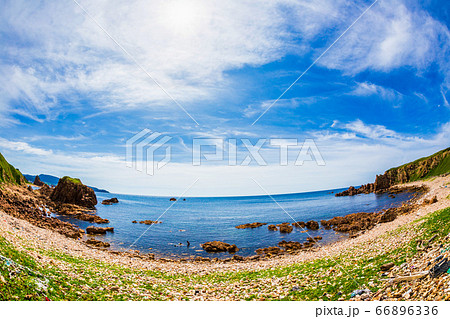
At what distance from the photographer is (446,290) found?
6.36m

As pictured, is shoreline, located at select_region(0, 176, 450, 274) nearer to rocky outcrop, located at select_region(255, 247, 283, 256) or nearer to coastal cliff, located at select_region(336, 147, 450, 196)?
rocky outcrop, located at select_region(255, 247, 283, 256)

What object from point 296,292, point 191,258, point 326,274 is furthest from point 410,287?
point 191,258

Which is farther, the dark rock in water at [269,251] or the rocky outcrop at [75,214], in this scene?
the rocky outcrop at [75,214]

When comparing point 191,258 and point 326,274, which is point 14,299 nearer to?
point 326,274

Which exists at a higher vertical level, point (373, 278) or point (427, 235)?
point (427, 235)

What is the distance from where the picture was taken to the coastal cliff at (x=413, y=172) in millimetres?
122306

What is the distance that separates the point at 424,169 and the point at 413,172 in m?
10.9

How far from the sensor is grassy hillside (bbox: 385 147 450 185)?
12031cm

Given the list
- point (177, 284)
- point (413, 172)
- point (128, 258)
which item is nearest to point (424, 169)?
point (413, 172)

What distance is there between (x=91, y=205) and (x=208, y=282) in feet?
301

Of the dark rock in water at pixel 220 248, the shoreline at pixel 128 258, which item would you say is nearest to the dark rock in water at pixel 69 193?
the shoreline at pixel 128 258

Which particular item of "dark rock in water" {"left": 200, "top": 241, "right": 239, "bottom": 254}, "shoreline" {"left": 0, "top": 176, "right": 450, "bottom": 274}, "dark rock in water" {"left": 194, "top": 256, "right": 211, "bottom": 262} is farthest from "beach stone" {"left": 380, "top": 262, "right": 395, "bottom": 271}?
"dark rock in water" {"left": 200, "top": 241, "right": 239, "bottom": 254}

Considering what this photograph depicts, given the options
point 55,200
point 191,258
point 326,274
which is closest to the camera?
point 326,274

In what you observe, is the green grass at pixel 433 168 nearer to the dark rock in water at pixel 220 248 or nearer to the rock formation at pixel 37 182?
the dark rock in water at pixel 220 248
